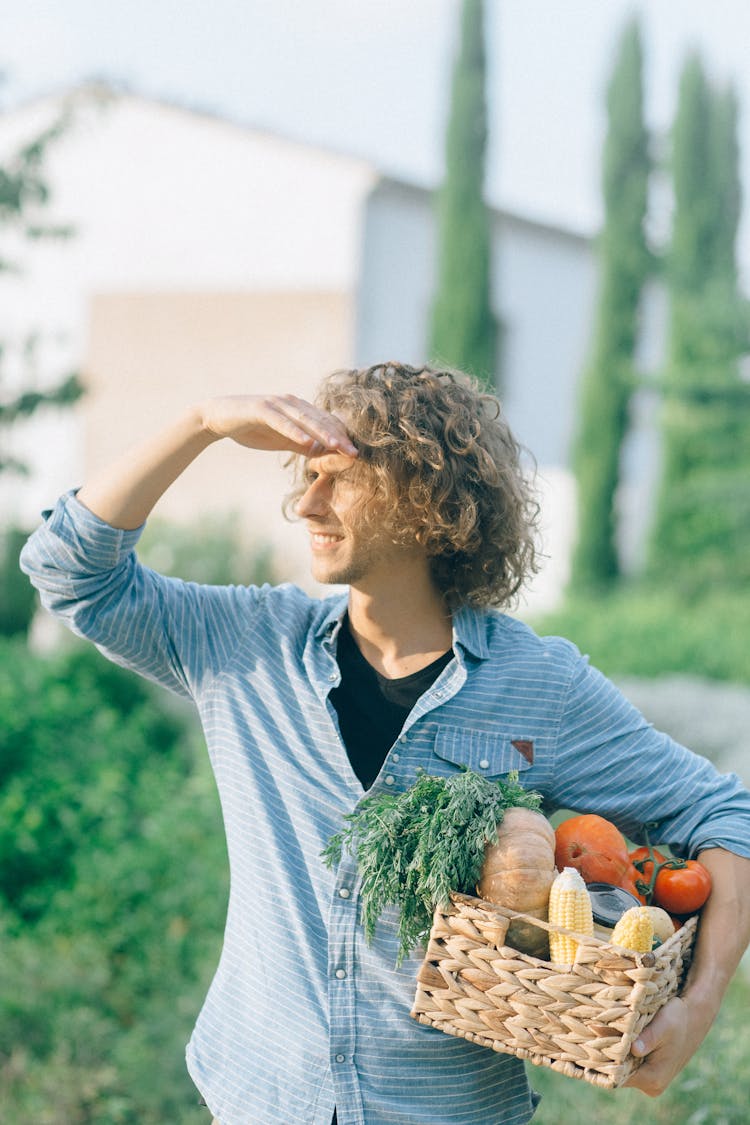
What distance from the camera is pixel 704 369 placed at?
15.9m

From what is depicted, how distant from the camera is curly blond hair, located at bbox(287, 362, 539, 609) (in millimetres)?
2506

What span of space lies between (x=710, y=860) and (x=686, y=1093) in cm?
220

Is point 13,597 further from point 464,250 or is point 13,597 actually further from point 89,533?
point 89,533

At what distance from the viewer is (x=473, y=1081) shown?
2.29 meters

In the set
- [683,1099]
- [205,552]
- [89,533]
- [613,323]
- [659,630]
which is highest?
[613,323]

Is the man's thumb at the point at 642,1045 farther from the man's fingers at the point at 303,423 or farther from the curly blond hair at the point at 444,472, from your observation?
the man's fingers at the point at 303,423

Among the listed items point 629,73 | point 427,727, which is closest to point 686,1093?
point 427,727

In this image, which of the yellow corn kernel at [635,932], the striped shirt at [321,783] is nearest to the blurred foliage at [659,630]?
the striped shirt at [321,783]

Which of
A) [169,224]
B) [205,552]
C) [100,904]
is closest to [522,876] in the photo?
[100,904]

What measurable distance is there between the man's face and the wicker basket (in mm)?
686

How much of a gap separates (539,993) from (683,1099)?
253 centimetres


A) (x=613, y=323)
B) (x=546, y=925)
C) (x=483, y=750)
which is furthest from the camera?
(x=613, y=323)

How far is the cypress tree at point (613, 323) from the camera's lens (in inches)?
714

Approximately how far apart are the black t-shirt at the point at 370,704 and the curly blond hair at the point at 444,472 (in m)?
0.22
